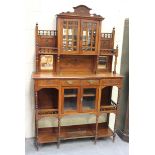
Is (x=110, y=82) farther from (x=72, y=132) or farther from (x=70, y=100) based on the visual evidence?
(x=72, y=132)

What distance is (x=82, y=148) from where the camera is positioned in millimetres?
2645

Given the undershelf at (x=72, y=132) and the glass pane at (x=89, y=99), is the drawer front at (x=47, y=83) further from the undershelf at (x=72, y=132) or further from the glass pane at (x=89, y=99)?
the undershelf at (x=72, y=132)

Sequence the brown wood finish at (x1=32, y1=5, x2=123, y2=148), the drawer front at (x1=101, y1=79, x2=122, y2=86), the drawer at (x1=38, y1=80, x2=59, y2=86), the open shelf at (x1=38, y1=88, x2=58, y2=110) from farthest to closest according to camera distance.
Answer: the open shelf at (x1=38, y1=88, x2=58, y2=110) < the drawer front at (x1=101, y1=79, x2=122, y2=86) < the brown wood finish at (x1=32, y1=5, x2=123, y2=148) < the drawer at (x1=38, y1=80, x2=59, y2=86)

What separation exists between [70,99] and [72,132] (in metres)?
0.55

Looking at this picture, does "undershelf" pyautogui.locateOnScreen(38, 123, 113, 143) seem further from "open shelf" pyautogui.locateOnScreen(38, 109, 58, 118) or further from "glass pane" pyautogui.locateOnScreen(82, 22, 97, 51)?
"glass pane" pyautogui.locateOnScreen(82, 22, 97, 51)

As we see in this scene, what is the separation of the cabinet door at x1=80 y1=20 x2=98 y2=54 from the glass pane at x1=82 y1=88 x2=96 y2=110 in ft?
1.73

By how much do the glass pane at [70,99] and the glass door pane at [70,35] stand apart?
1.79 ft

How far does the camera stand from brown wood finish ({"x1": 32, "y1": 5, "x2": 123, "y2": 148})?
2.45 m

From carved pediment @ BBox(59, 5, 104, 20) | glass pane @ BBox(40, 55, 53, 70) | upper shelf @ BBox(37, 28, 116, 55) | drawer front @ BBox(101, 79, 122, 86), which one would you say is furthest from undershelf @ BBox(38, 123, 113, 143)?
carved pediment @ BBox(59, 5, 104, 20)

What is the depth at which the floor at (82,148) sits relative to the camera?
2537mm

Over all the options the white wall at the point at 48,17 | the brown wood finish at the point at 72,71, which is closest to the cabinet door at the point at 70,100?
the brown wood finish at the point at 72,71

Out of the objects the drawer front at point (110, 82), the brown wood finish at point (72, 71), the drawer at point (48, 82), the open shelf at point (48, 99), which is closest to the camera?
the drawer at point (48, 82)
